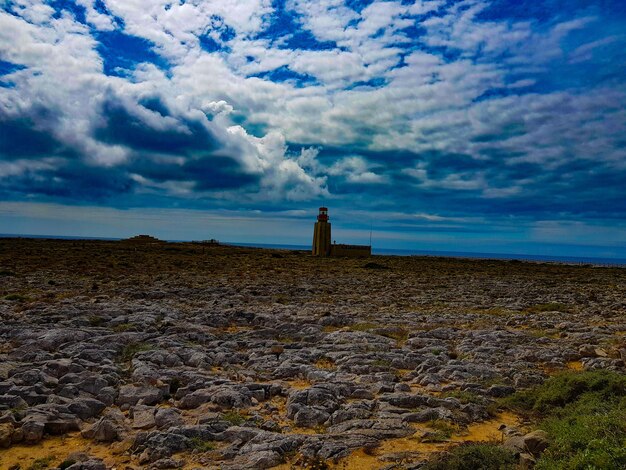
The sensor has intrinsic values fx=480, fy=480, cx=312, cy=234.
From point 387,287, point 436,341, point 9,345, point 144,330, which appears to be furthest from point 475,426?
point 387,287

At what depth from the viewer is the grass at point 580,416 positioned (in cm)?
608

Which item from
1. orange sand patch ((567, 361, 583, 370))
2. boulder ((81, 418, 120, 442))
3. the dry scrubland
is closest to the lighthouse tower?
the dry scrubland

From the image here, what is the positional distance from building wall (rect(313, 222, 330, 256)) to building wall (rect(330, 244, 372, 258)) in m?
1.79

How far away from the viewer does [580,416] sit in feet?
26.1

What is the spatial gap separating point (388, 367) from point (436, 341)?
384cm

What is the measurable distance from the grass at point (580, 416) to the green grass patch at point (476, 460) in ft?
1.47

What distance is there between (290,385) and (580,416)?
5.87 metres

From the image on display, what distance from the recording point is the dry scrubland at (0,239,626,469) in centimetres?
753

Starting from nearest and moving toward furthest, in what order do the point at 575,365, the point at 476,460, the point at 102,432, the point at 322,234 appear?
the point at 476,460 → the point at 102,432 → the point at 575,365 → the point at 322,234

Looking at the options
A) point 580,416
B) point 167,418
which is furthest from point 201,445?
point 580,416

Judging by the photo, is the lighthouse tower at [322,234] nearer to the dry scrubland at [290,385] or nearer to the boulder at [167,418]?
the dry scrubland at [290,385]

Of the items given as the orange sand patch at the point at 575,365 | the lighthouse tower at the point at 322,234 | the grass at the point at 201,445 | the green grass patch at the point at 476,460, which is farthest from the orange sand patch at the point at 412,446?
the lighthouse tower at the point at 322,234

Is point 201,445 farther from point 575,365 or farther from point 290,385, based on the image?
point 575,365

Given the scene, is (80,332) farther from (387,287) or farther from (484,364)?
(387,287)
